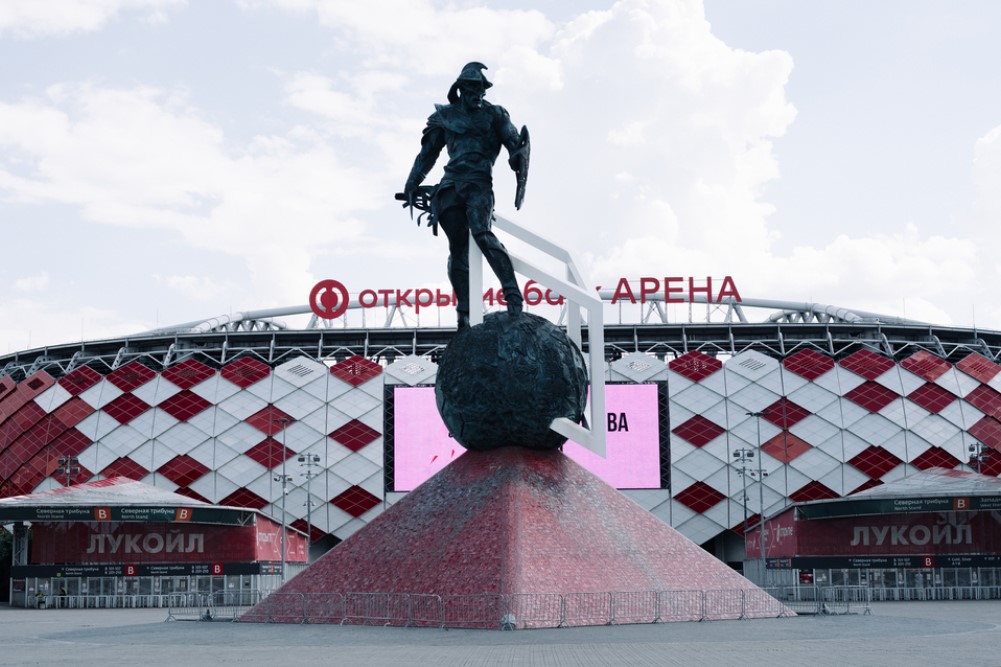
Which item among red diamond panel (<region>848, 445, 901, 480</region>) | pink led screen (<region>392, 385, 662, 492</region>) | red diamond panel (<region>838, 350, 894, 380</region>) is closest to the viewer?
pink led screen (<region>392, 385, 662, 492</region>)

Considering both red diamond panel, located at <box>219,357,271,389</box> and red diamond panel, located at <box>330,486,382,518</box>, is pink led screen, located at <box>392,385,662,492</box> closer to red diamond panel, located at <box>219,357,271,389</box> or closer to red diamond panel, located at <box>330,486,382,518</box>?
red diamond panel, located at <box>330,486,382,518</box>

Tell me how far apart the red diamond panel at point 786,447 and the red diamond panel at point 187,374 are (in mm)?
30814

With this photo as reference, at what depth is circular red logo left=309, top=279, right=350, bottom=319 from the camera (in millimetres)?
65438

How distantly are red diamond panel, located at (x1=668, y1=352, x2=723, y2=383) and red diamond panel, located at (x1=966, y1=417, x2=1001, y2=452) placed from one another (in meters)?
13.8

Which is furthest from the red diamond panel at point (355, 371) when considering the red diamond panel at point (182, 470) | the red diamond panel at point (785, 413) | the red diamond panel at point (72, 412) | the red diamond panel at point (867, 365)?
the red diamond panel at point (867, 365)

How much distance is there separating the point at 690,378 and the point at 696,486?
609 centimetres

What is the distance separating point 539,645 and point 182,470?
49027 mm

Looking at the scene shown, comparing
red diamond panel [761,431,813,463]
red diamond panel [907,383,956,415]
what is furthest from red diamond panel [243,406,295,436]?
red diamond panel [907,383,956,415]

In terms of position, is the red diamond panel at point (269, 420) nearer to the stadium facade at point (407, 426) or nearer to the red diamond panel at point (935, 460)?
the stadium facade at point (407, 426)

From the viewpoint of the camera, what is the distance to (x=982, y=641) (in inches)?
707

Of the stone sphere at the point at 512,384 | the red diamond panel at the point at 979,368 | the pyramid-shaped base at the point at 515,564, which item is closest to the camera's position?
the pyramid-shaped base at the point at 515,564

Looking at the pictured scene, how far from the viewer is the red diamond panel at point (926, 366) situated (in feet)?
209

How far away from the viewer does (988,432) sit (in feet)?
205

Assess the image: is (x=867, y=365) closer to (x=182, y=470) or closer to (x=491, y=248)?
(x=182, y=470)
